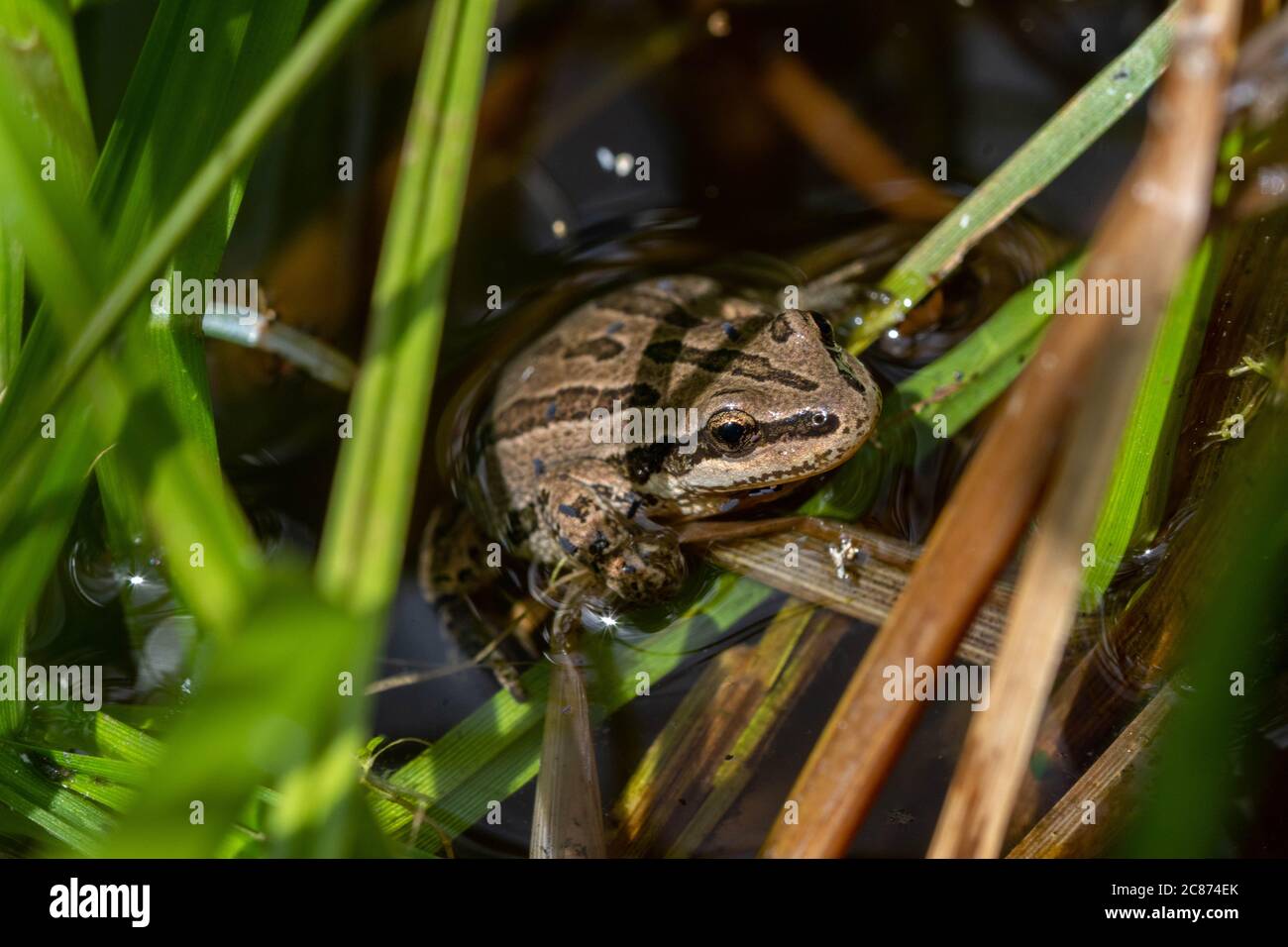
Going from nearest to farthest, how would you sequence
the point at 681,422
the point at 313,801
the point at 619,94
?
the point at 313,801, the point at 681,422, the point at 619,94

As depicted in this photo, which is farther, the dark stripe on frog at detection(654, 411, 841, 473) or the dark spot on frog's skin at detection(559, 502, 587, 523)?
the dark spot on frog's skin at detection(559, 502, 587, 523)

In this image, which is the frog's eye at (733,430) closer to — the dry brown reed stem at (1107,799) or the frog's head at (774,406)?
the frog's head at (774,406)

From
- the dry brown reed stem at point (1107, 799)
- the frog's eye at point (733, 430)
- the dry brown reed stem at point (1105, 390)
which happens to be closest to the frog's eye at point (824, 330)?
the frog's eye at point (733, 430)

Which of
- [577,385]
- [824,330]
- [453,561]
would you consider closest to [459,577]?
[453,561]

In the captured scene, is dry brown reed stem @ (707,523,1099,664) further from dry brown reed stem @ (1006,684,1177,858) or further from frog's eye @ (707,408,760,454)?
dry brown reed stem @ (1006,684,1177,858)

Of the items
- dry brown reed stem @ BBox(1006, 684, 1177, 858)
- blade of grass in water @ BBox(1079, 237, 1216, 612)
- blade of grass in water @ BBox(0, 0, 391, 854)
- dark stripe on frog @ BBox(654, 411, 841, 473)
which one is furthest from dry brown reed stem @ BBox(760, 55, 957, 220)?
blade of grass in water @ BBox(0, 0, 391, 854)

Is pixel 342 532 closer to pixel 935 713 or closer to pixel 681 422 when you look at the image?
pixel 681 422
